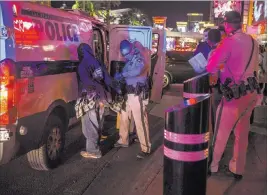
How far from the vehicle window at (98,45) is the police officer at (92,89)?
1.26 meters

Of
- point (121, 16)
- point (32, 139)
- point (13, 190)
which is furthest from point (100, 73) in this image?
point (121, 16)

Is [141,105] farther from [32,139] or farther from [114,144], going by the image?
[32,139]

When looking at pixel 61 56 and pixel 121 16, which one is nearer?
pixel 61 56

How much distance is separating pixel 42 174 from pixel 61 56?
62.7 inches

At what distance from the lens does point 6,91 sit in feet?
12.1

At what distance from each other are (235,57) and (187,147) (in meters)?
1.66

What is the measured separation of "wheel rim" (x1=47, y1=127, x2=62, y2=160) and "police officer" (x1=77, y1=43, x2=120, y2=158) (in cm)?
50

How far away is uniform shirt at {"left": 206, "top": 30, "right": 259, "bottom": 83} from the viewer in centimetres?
414

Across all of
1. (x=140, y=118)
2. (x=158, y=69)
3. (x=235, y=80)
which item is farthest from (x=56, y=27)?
(x=158, y=69)

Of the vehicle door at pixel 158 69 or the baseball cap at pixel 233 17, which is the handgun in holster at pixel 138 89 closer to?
the baseball cap at pixel 233 17

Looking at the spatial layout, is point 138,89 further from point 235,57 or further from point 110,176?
point 235,57

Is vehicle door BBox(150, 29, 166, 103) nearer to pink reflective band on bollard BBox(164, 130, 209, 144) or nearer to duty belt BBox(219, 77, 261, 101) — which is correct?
duty belt BBox(219, 77, 261, 101)

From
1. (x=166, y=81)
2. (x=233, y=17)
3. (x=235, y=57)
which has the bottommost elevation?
(x=166, y=81)

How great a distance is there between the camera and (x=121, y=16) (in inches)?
1251
